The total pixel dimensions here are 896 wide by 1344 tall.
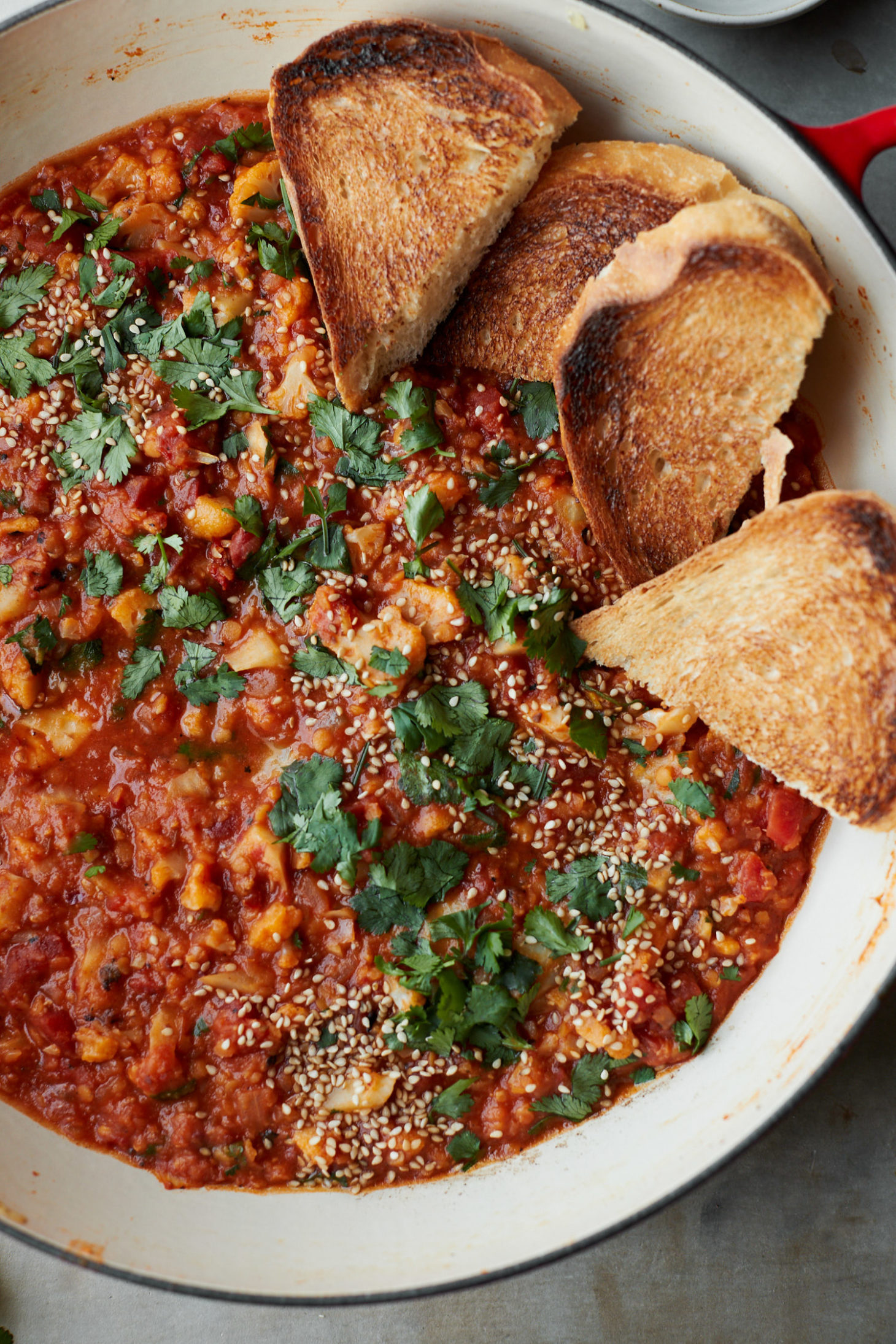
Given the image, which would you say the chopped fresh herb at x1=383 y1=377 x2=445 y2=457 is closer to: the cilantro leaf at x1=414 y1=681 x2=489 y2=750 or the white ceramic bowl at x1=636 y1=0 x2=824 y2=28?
the cilantro leaf at x1=414 y1=681 x2=489 y2=750

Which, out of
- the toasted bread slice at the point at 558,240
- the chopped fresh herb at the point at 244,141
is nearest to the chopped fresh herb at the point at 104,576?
the toasted bread slice at the point at 558,240

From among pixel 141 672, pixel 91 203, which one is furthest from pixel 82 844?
pixel 91 203

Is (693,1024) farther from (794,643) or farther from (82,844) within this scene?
(82,844)

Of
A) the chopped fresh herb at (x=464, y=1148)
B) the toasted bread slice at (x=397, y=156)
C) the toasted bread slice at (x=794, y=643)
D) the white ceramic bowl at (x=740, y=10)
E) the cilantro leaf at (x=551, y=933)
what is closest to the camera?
the toasted bread slice at (x=794, y=643)

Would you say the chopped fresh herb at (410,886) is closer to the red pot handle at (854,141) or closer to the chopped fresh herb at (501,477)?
the chopped fresh herb at (501,477)

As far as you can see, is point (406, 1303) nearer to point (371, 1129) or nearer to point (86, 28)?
point (371, 1129)

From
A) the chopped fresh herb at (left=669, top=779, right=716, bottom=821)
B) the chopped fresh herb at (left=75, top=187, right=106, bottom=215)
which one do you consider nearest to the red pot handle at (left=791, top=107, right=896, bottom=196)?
the chopped fresh herb at (left=669, top=779, right=716, bottom=821)
